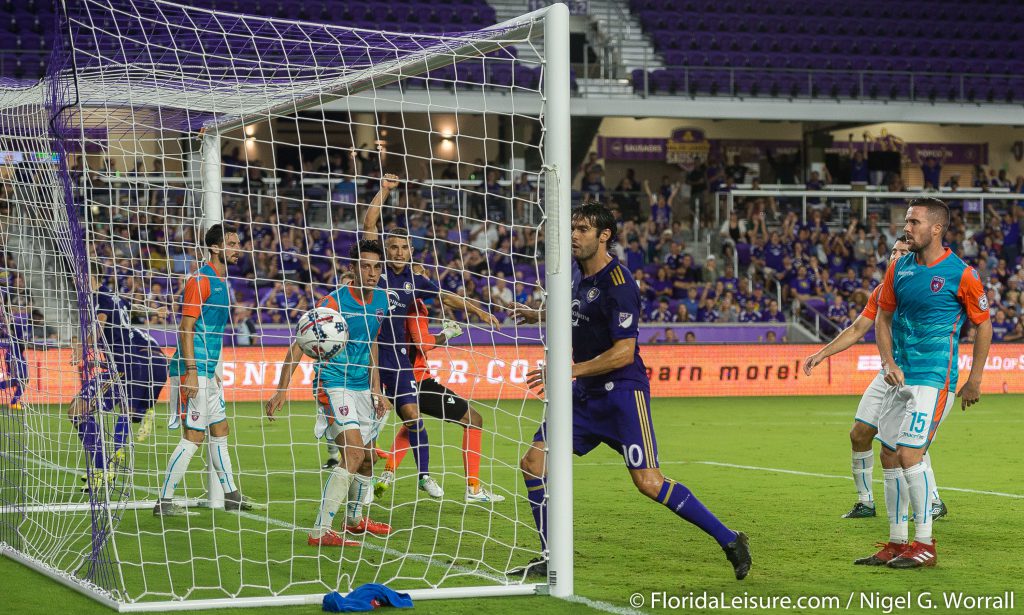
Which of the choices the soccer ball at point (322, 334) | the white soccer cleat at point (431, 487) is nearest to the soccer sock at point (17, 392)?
the soccer ball at point (322, 334)

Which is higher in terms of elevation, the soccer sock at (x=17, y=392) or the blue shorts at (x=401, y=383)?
the soccer sock at (x=17, y=392)

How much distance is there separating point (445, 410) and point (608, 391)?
3227 millimetres

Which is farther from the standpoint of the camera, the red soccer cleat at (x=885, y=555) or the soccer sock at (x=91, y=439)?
the red soccer cleat at (x=885, y=555)

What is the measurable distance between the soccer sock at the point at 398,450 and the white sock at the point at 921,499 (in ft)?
12.6

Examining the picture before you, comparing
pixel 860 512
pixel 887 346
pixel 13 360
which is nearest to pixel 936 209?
pixel 887 346

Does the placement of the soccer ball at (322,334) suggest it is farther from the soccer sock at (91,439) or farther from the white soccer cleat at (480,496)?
the white soccer cleat at (480,496)

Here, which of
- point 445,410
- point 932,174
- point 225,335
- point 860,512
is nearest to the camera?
point 860,512

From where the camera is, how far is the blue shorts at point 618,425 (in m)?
6.57

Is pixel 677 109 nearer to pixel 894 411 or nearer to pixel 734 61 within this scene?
pixel 734 61

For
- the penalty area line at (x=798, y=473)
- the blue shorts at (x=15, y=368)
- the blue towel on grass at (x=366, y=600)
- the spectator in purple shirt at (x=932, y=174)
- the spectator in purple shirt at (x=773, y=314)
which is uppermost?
the spectator in purple shirt at (x=932, y=174)

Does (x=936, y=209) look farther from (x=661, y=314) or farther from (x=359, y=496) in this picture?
(x=661, y=314)

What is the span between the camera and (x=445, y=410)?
969 cm

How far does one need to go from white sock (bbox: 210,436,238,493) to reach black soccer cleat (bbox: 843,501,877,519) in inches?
176

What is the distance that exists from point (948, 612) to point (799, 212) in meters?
24.5
